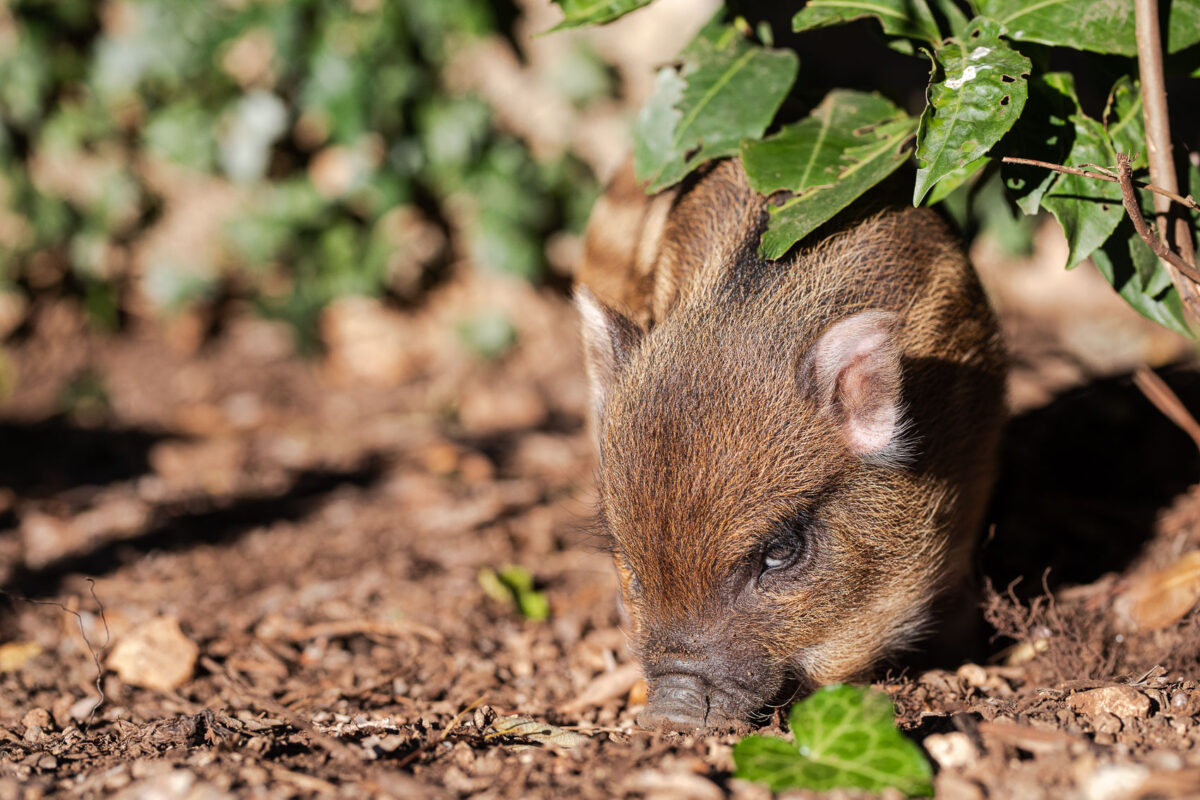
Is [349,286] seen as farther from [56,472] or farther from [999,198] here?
[999,198]

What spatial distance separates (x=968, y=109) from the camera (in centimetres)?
281

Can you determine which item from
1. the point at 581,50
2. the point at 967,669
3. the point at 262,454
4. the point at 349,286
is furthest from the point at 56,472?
the point at 967,669

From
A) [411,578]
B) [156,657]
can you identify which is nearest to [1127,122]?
[411,578]

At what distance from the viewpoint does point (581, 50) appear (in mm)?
6555

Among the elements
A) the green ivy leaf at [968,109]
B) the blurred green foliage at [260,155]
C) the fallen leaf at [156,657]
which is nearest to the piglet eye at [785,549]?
the green ivy leaf at [968,109]

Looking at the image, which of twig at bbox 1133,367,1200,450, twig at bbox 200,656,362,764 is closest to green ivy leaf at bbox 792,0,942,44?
twig at bbox 1133,367,1200,450

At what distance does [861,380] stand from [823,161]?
71 centimetres

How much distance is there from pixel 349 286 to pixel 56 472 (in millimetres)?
2080

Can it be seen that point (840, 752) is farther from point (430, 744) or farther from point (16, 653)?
point (16, 653)

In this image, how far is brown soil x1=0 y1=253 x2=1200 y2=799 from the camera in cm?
273

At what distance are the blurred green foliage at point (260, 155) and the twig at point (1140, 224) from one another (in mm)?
4274

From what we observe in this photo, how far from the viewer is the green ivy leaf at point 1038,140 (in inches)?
120

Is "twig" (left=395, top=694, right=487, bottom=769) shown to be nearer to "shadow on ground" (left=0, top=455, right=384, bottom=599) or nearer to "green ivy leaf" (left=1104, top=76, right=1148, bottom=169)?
"shadow on ground" (left=0, top=455, right=384, bottom=599)

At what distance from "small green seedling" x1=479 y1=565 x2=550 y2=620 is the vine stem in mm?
2541
